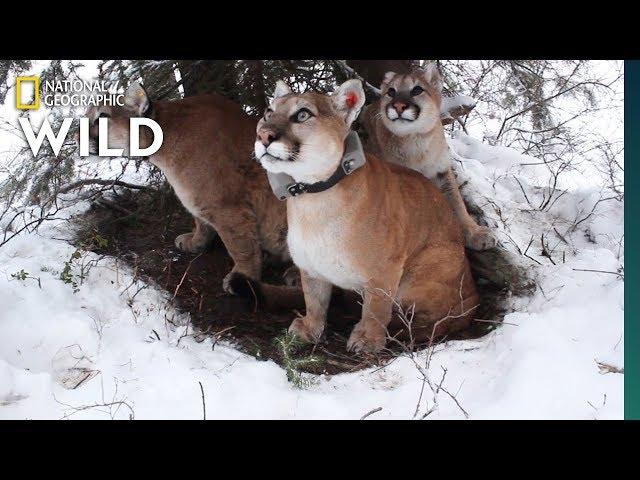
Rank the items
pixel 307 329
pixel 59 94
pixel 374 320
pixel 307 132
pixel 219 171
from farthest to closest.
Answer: pixel 219 171, pixel 59 94, pixel 307 329, pixel 374 320, pixel 307 132

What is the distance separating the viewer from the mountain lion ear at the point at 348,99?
4.36 meters

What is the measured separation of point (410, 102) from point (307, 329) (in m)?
1.84

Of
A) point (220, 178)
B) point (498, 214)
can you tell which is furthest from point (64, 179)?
point (498, 214)

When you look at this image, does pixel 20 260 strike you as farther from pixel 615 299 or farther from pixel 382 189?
pixel 615 299

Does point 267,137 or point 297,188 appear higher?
point 267,137

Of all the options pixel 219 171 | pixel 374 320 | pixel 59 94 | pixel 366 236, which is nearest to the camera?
pixel 366 236

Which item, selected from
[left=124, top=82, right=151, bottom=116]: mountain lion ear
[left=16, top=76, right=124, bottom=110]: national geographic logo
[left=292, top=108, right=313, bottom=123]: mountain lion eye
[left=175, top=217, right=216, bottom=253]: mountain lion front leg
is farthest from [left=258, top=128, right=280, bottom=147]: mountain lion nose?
[left=175, top=217, right=216, bottom=253]: mountain lion front leg

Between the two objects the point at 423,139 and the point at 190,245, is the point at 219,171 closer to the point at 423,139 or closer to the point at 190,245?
the point at 190,245

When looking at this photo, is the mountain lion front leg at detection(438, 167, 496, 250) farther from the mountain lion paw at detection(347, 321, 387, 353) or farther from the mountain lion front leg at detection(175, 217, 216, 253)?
the mountain lion front leg at detection(175, 217, 216, 253)

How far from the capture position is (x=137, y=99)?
5133 mm

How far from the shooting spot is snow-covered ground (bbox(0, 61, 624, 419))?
161 inches

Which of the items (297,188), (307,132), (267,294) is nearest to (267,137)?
(307,132)

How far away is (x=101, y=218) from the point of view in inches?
236

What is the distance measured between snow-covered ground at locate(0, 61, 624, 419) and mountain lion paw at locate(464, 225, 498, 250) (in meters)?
0.28
